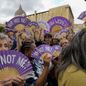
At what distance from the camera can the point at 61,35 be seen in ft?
26.2

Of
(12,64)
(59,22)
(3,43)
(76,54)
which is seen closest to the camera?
(76,54)

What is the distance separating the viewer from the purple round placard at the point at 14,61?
371 centimetres

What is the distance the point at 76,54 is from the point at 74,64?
0.08 meters

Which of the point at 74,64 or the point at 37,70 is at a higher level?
the point at 74,64

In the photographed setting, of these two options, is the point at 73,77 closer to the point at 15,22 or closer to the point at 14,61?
the point at 14,61

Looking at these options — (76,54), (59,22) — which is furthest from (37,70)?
(59,22)

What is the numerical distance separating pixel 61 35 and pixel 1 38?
369 centimetres

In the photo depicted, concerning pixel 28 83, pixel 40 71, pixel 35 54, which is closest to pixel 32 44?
pixel 35 54

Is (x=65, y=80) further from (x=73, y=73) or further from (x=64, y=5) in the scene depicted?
(x=64, y=5)

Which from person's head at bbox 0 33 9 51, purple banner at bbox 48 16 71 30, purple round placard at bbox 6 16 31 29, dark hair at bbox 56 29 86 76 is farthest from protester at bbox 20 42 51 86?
purple banner at bbox 48 16 71 30

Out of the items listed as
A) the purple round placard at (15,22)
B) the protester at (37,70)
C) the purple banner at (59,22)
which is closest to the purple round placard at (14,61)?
the protester at (37,70)

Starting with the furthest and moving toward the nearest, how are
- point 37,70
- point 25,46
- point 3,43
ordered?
point 25,46 → point 37,70 → point 3,43

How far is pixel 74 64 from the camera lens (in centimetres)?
295

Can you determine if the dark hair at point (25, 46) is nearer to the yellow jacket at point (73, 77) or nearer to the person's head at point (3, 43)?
the person's head at point (3, 43)
